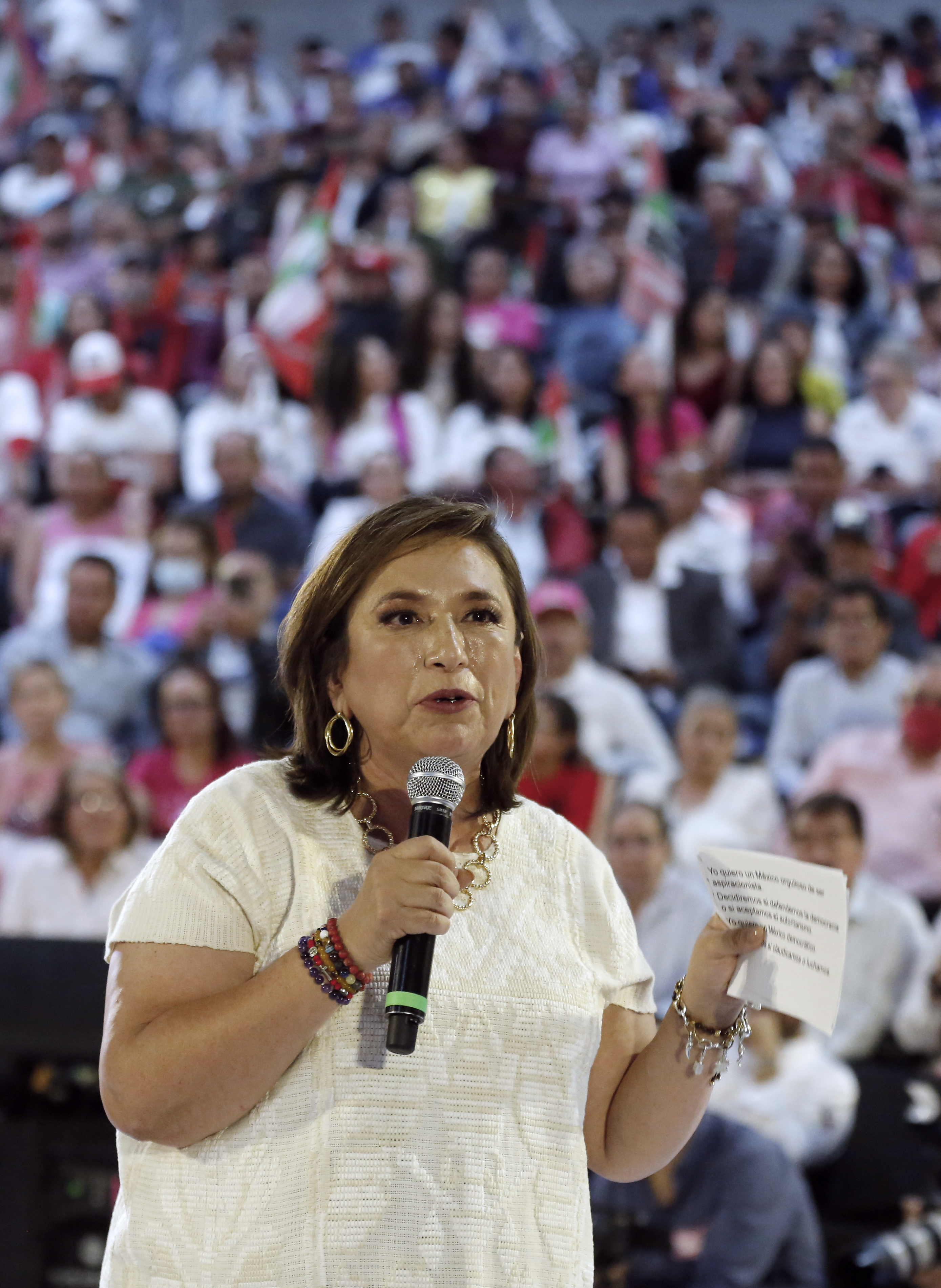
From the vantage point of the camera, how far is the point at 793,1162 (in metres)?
3.51

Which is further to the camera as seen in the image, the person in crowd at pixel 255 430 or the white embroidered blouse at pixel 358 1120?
the person in crowd at pixel 255 430

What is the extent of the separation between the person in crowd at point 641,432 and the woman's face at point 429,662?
572cm

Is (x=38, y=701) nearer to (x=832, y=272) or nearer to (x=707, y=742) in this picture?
(x=707, y=742)

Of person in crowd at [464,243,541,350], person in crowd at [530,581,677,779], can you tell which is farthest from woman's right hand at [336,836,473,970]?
person in crowd at [464,243,541,350]

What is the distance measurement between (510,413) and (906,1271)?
16.1 feet

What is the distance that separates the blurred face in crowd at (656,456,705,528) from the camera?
21.8ft

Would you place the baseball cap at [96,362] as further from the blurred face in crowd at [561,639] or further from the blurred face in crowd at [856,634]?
the blurred face in crowd at [856,634]

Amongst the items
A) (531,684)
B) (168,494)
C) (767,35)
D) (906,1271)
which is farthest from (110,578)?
(767,35)

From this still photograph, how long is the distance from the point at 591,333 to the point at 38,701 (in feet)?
13.2

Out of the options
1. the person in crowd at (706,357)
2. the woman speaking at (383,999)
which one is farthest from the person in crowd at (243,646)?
the woman speaking at (383,999)

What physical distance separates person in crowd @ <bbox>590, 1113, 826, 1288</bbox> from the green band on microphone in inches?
85.0

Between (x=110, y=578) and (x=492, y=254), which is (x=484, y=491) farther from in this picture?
(x=492, y=254)

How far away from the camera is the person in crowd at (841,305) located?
27.4 feet

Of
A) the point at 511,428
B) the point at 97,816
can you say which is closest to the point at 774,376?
the point at 511,428
